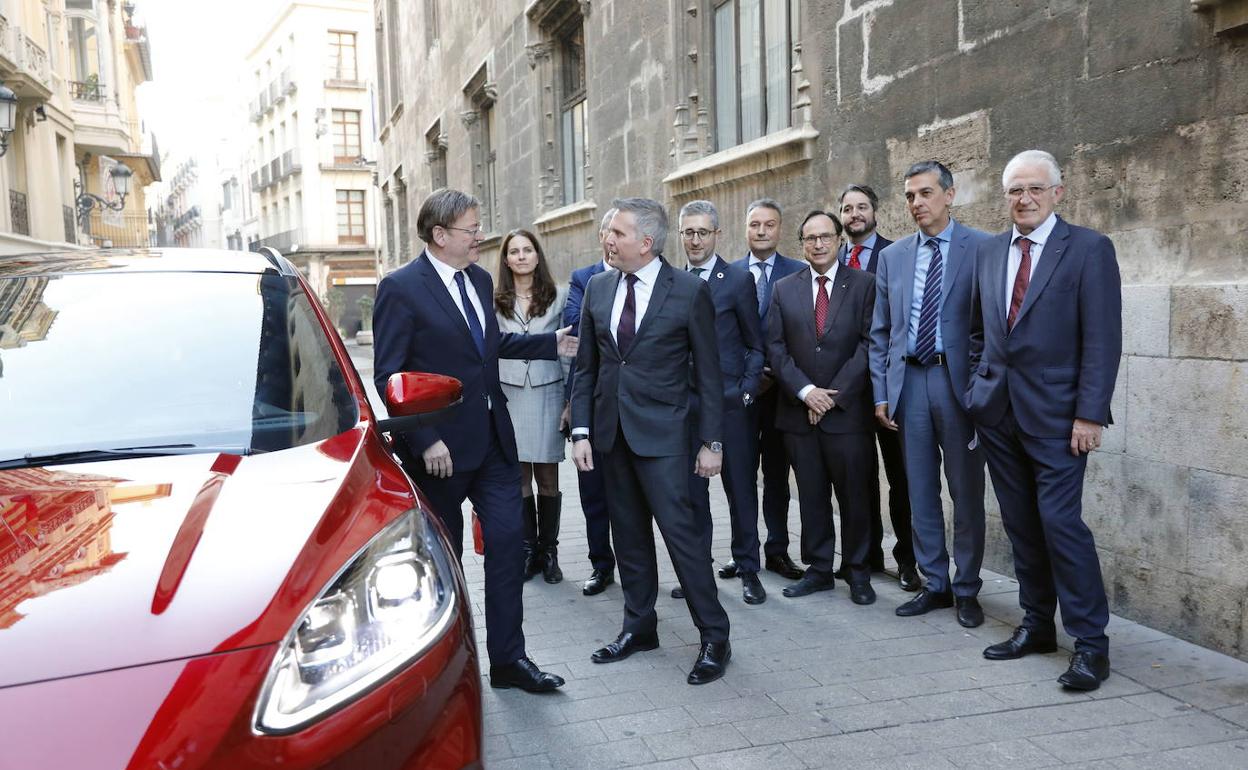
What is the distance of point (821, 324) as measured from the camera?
5.34 metres

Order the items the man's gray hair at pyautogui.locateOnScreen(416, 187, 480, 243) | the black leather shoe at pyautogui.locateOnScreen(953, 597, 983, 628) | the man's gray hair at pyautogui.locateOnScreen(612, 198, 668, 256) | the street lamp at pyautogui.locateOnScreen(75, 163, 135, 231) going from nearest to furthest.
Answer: the man's gray hair at pyautogui.locateOnScreen(416, 187, 480, 243) → the man's gray hair at pyautogui.locateOnScreen(612, 198, 668, 256) → the black leather shoe at pyautogui.locateOnScreen(953, 597, 983, 628) → the street lamp at pyautogui.locateOnScreen(75, 163, 135, 231)

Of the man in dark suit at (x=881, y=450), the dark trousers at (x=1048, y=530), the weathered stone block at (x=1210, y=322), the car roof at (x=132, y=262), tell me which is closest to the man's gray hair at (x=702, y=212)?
the man in dark suit at (x=881, y=450)

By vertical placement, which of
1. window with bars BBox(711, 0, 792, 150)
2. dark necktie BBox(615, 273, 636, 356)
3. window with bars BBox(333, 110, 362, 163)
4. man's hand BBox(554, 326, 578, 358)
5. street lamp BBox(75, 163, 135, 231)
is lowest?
man's hand BBox(554, 326, 578, 358)

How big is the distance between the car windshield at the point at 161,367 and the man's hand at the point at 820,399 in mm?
2709

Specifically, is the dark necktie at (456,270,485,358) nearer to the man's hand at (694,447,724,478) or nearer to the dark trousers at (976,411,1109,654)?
the man's hand at (694,447,724,478)

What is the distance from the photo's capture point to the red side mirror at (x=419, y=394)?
122 inches

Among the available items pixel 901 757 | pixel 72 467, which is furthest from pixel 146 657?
pixel 901 757

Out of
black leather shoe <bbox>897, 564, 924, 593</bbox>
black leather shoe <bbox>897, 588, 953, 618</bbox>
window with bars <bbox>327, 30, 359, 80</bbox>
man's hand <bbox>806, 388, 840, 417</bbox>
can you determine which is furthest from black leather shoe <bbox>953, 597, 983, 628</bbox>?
window with bars <bbox>327, 30, 359, 80</bbox>

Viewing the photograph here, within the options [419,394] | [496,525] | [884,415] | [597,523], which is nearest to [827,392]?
[884,415]

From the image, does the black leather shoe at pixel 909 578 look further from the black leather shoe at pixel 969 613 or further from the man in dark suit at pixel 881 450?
the black leather shoe at pixel 969 613

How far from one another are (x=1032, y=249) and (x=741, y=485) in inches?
78.9

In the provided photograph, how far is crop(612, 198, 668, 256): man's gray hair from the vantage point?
13.8 ft

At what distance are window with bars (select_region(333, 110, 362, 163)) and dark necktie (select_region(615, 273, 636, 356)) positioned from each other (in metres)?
53.4

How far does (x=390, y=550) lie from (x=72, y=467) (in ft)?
2.89
